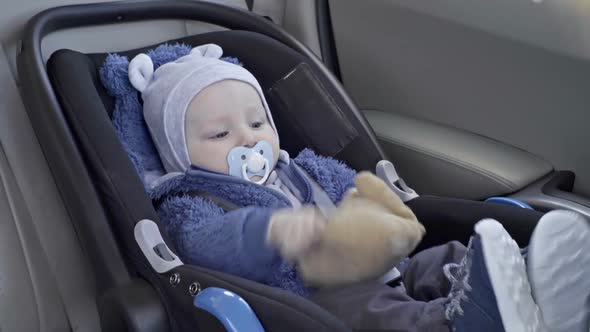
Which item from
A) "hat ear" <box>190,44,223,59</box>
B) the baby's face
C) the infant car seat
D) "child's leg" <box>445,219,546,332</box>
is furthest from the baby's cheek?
"child's leg" <box>445,219,546,332</box>

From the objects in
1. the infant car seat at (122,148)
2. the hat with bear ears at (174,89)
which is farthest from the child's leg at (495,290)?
the hat with bear ears at (174,89)

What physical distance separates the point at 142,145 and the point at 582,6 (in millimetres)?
896

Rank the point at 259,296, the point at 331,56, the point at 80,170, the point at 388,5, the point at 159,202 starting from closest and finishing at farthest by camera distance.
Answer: the point at 259,296 < the point at 80,170 < the point at 159,202 < the point at 388,5 < the point at 331,56

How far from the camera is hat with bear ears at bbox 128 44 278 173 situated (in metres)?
1.21

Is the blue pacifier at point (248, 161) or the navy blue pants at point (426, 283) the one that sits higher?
the blue pacifier at point (248, 161)

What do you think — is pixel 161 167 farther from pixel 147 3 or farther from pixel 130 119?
pixel 147 3

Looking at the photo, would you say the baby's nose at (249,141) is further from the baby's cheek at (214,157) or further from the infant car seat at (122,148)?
the infant car seat at (122,148)

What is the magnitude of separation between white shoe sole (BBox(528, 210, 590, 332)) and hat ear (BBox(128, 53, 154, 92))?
0.78m

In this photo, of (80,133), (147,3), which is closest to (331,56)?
(147,3)

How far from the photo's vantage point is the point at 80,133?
113 centimetres

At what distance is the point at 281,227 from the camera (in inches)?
36.7

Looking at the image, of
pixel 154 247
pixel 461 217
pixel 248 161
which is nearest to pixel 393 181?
pixel 461 217

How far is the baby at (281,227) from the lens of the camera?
0.83 metres

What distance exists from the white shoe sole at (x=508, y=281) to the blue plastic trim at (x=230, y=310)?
1.03 ft
